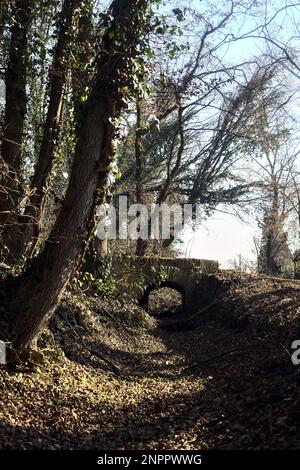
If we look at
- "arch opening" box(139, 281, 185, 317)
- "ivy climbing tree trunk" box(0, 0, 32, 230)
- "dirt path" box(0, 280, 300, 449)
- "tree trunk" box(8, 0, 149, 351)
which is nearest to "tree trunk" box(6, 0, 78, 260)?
"ivy climbing tree trunk" box(0, 0, 32, 230)

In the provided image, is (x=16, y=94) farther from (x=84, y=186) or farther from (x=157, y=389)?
(x=157, y=389)

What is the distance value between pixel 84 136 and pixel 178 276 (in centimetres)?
1087

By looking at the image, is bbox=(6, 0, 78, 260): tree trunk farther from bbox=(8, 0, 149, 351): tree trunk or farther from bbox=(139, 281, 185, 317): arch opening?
bbox=(139, 281, 185, 317): arch opening

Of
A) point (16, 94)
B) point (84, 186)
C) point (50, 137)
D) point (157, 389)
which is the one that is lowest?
point (157, 389)

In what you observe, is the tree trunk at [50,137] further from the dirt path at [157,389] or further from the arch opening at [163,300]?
the arch opening at [163,300]

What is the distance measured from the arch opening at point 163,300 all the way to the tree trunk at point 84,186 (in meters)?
9.58

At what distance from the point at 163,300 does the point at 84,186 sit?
1471 cm

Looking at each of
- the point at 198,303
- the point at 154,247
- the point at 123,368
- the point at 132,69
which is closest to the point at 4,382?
the point at 123,368

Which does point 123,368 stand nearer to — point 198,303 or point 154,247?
point 198,303

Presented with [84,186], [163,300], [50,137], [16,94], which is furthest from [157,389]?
[163,300]

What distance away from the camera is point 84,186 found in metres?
6.64

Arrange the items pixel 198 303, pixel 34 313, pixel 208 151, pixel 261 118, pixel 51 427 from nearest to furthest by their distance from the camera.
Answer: pixel 51 427 < pixel 34 313 < pixel 198 303 < pixel 261 118 < pixel 208 151

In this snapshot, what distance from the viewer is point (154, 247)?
64.1 ft

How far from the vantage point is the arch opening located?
666 inches
